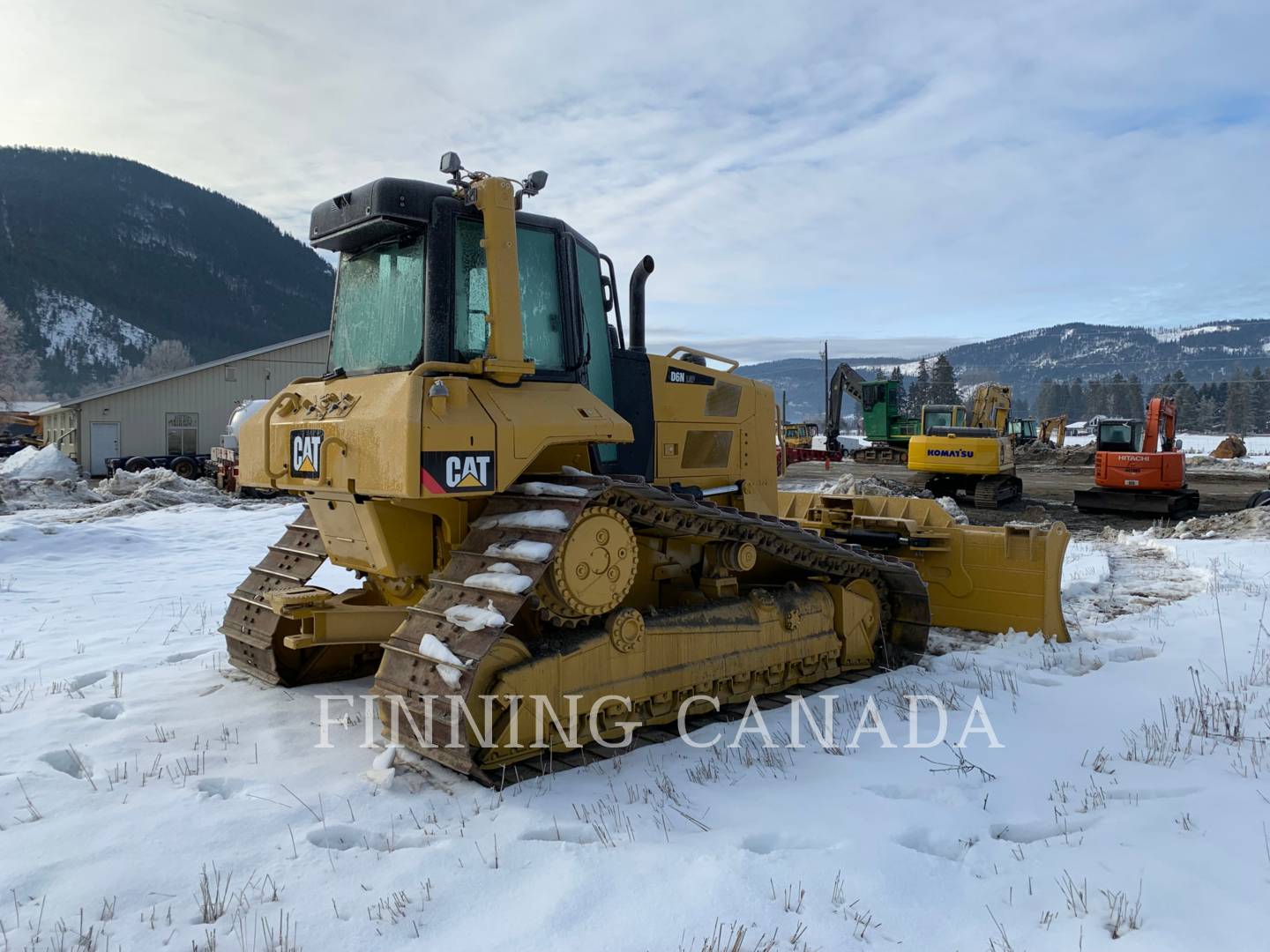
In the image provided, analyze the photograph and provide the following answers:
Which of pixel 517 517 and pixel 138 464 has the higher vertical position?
pixel 138 464

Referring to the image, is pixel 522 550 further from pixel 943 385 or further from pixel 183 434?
pixel 943 385

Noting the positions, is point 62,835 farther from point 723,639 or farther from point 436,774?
point 723,639

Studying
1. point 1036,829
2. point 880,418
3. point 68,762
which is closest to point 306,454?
point 68,762

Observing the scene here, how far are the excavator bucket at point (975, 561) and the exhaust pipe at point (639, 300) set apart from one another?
2.76m

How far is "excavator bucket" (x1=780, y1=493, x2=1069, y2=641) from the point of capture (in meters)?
7.05

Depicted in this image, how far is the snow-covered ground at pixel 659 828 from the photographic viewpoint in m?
2.98

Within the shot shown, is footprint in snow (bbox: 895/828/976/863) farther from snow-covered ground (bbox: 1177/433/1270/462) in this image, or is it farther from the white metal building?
snow-covered ground (bbox: 1177/433/1270/462)

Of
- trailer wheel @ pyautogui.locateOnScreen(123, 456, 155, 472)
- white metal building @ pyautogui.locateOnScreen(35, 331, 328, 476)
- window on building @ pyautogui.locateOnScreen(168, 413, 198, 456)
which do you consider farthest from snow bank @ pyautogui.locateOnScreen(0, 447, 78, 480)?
window on building @ pyautogui.locateOnScreen(168, 413, 198, 456)

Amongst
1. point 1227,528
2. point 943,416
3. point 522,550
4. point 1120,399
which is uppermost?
point 1120,399

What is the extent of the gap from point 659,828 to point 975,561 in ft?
15.3

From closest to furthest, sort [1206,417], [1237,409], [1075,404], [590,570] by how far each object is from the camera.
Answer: [590,570] → [1237,409] → [1206,417] → [1075,404]

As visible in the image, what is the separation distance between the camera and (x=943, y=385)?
101 meters

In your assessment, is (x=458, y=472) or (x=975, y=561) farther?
(x=975, y=561)

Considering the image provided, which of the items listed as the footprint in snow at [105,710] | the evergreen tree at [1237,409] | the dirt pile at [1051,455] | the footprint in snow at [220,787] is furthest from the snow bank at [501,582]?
the evergreen tree at [1237,409]
